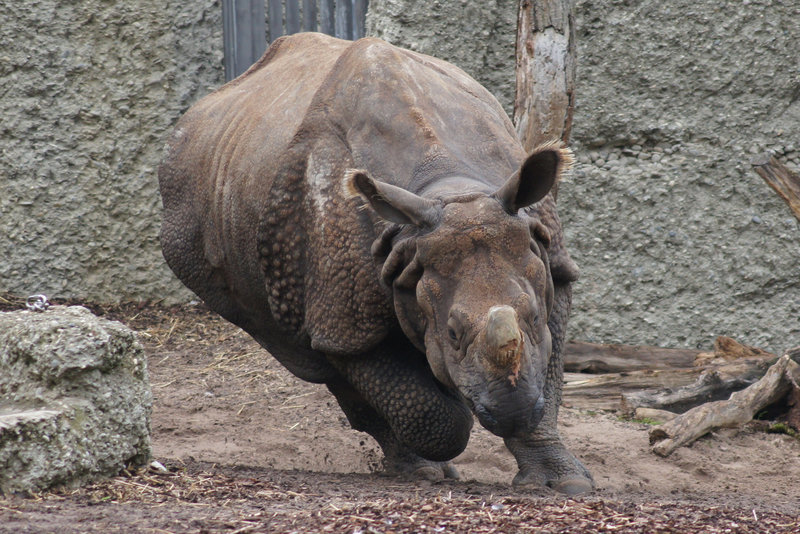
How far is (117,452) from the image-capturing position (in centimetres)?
396

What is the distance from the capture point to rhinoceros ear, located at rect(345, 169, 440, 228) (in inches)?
151

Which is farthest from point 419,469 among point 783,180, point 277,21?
point 277,21

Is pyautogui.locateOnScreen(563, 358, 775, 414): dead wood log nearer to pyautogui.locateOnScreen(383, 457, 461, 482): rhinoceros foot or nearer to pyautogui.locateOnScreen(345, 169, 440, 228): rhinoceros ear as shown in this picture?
pyautogui.locateOnScreen(383, 457, 461, 482): rhinoceros foot

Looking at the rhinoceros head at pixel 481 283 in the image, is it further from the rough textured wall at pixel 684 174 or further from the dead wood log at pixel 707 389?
the rough textured wall at pixel 684 174

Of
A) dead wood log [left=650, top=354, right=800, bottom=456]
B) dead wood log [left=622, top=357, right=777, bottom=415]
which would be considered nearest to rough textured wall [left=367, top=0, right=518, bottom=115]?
dead wood log [left=622, top=357, right=777, bottom=415]

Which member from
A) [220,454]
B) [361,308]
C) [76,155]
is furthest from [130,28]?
[361,308]

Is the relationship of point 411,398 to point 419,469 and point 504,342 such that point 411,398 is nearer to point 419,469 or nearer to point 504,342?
point 419,469

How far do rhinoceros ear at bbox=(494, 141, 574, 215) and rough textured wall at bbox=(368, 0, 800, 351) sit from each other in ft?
11.1

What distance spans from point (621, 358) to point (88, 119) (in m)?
4.41

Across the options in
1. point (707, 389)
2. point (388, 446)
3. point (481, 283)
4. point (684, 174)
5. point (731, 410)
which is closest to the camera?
point (481, 283)

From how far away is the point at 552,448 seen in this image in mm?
4438

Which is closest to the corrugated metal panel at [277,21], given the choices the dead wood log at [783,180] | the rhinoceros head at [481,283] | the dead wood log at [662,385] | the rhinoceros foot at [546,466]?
the dead wood log at [662,385]

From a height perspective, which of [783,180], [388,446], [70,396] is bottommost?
[388,446]

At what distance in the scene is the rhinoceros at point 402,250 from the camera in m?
3.70
